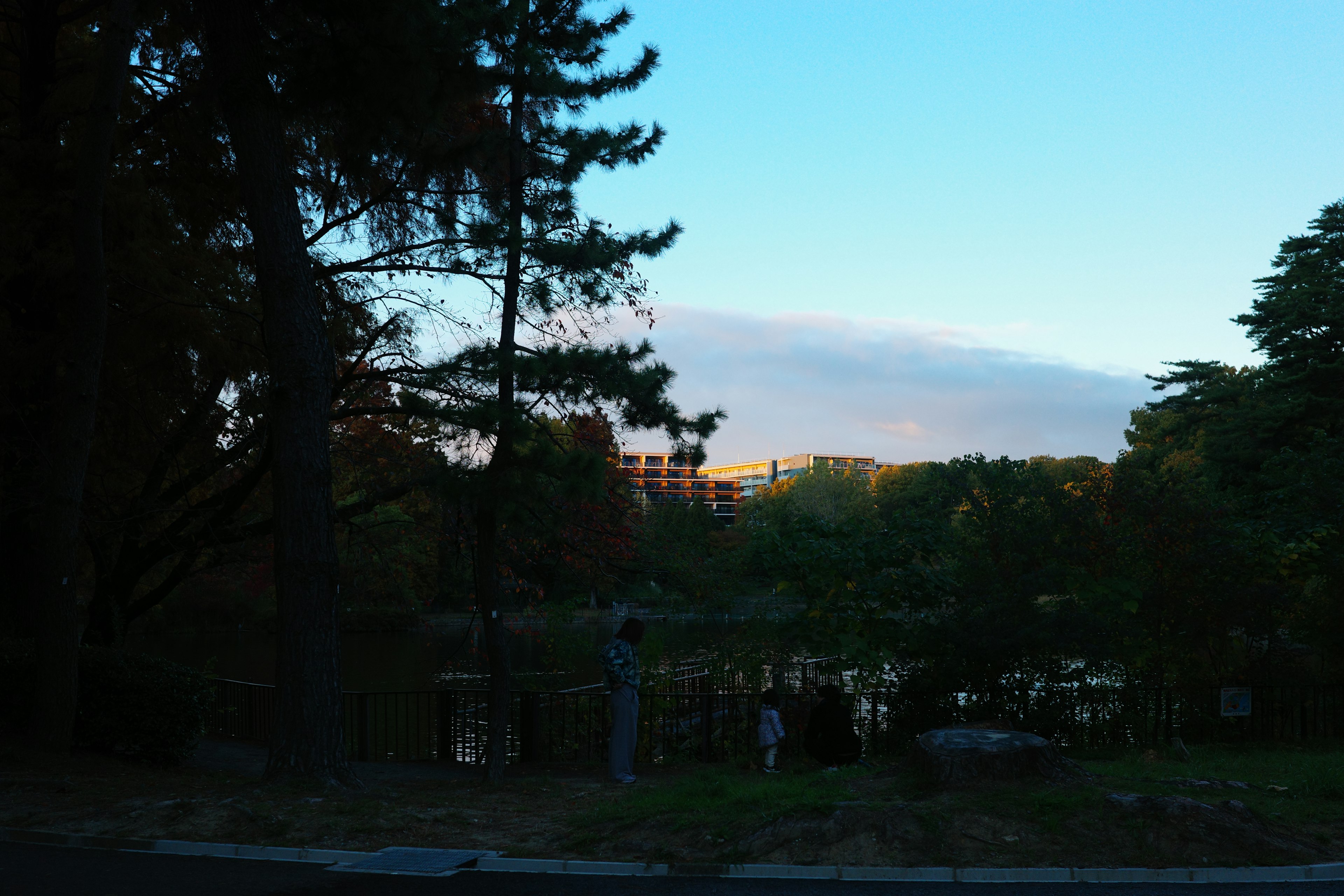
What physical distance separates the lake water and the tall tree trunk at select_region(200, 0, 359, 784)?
12.9 ft

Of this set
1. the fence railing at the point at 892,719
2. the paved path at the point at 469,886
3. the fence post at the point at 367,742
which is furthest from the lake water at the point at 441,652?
the paved path at the point at 469,886

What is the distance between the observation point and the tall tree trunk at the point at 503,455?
40.8 feet

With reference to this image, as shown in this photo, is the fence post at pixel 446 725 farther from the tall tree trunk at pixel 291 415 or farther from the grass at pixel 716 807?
the grass at pixel 716 807

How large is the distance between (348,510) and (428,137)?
17.2 ft

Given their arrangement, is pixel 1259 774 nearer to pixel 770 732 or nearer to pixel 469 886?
pixel 770 732

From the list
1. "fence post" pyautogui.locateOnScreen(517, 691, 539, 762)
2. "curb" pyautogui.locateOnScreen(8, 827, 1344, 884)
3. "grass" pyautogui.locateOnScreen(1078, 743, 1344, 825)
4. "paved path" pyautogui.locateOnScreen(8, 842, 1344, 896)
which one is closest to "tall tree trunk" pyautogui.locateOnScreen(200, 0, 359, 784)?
"curb" pyautogui.locateOnScreen(8, 827, 1344, 884)

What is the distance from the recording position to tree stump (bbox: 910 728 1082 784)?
8.36 m

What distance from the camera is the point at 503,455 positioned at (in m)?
12.2

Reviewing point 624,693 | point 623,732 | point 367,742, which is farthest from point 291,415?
point 367,742

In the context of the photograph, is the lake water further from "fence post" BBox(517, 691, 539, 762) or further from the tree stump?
the tree stump

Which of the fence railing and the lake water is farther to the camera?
the lake water

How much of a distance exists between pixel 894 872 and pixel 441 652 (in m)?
35.2

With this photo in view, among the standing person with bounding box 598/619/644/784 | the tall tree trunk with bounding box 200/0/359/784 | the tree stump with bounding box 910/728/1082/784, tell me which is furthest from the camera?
the standing person with bounding box 598/619/644/784

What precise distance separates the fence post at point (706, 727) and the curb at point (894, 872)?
22.3 feet
